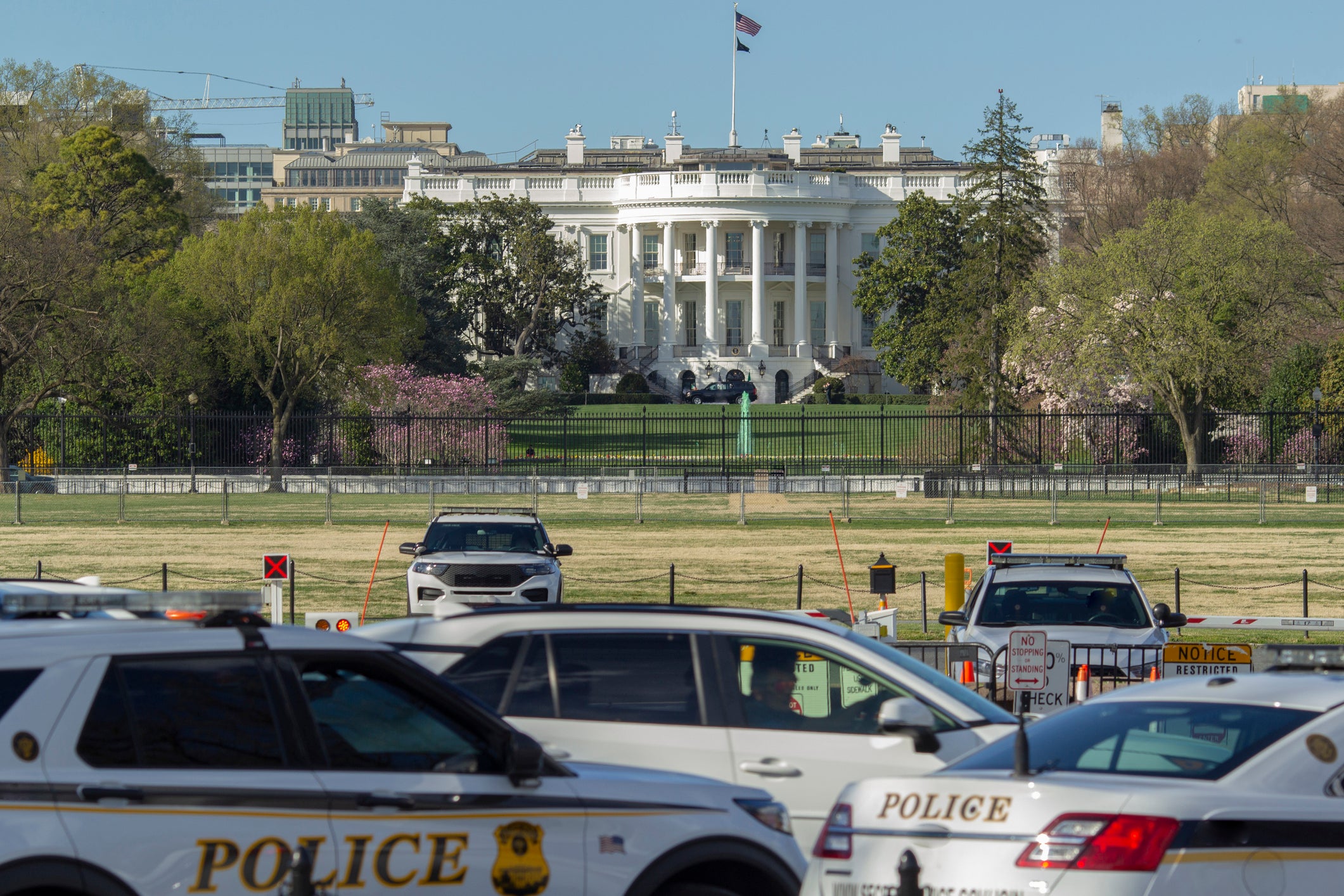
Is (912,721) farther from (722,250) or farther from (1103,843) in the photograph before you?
(722,250)

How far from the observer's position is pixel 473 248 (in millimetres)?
89375

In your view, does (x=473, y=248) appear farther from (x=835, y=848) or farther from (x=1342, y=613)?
Answer: (x=835, y=848)

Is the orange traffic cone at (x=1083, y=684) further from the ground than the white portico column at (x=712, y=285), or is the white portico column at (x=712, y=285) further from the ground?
the white portico column at (x=712, y=285)

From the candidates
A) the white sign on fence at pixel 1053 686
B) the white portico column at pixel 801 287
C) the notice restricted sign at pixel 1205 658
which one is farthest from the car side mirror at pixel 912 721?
the white portico column at pixel 801 287

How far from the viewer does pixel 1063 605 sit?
15.5 meters

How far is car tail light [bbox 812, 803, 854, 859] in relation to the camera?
5816 mm

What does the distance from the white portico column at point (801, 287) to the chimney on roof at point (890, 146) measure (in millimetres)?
18519

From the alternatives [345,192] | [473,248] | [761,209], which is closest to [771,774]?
[473,248]

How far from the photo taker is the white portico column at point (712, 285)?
4018 inches

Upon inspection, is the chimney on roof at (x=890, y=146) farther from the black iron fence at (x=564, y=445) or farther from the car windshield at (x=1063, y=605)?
the car windshield at (x=1063, y=605)

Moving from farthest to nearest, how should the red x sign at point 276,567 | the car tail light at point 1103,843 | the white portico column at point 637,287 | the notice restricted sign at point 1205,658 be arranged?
the white portico column at point 637,287 < the red x sign at point 276,567 < the notice restricted sign at point 1205,658 < the car tail light at point 1103,843

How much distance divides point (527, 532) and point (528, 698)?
13056 millimetres

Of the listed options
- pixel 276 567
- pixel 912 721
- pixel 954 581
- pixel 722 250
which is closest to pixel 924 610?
pixel 954 581

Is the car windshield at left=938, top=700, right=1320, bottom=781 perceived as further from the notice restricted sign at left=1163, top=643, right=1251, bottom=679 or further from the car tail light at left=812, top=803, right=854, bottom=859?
the notice restricted sign at left=1163, top=643, right=1251, bottom=679
